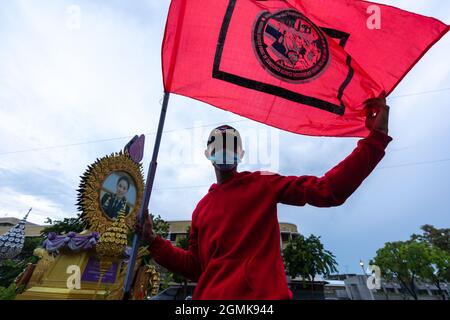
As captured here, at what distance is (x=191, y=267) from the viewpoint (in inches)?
76.5

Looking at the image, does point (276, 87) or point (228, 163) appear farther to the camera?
point (276, 87)

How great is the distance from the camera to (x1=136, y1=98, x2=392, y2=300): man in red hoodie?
1.39 meters

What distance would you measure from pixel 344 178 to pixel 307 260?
896 inches

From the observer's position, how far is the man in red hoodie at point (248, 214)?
139 centimetres

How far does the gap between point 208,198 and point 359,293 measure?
28.0 m

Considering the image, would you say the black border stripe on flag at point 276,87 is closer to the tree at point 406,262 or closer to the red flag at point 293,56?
the red flag at point 293,56

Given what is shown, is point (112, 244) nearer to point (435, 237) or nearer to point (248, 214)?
point (248, 214)

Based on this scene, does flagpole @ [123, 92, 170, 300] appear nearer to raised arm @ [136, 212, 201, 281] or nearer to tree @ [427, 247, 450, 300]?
raised arm @ [136, 212, 201, 281]

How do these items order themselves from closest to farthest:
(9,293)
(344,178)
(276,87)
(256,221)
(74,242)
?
(344,178), (256,221), (276,87), (9,293), (74,242)

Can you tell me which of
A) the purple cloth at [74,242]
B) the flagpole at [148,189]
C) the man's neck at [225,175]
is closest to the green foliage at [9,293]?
the purple cloth at [74,242]

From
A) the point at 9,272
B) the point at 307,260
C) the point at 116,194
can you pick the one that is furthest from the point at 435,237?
the point at 9,272

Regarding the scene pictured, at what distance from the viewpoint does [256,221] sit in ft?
5.08
